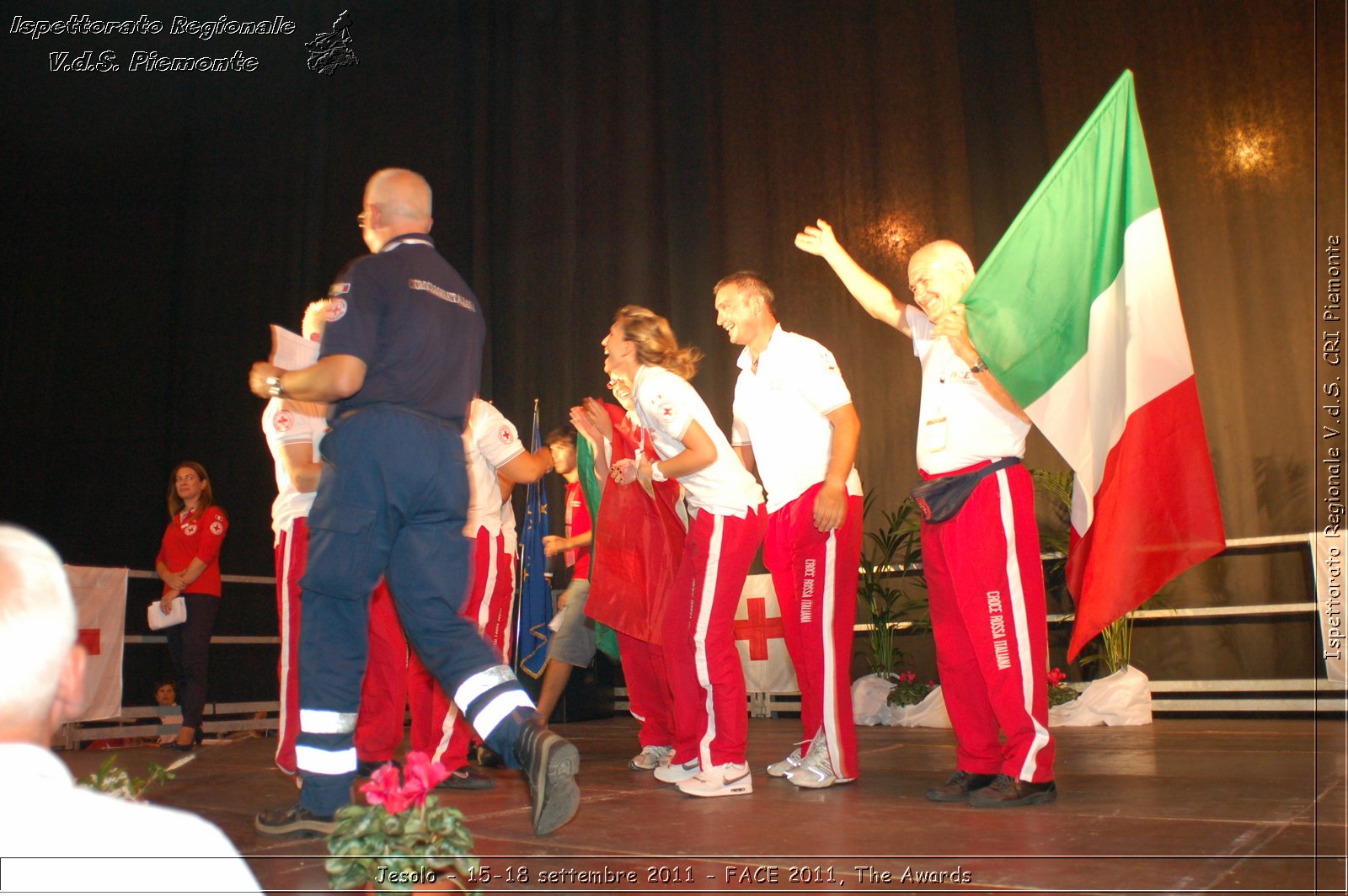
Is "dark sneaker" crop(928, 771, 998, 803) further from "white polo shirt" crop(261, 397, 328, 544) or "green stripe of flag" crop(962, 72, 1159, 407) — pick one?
"white polo shirt" crop(261, 397, 328, 544)

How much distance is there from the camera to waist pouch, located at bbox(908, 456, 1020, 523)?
10.1 feet

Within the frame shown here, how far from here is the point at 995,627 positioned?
118 inches

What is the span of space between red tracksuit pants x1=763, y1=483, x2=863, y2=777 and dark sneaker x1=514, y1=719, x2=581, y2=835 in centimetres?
127

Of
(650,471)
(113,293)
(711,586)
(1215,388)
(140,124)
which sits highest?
(140,124)

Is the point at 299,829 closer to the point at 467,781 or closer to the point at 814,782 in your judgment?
the point at 467,781

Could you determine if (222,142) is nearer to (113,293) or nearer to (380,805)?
(113,293)

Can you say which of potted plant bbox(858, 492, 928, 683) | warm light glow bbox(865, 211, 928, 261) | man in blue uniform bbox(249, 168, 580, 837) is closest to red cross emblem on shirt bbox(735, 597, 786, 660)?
potted plant bbox(858, 492, 928, 683)

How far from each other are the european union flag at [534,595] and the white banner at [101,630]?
8.89 feet

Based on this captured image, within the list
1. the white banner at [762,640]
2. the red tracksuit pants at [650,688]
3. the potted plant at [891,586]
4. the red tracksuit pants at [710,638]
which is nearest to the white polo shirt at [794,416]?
the red tracksuit pants at [710,638]

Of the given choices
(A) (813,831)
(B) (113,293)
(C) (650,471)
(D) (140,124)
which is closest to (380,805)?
(A) (813,831)

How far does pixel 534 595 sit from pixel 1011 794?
3456 mm

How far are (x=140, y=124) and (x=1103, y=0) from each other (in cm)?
779

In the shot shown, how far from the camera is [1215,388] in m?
6.36

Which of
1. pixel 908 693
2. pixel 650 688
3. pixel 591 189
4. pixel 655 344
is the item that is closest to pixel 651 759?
pixel 650 688
